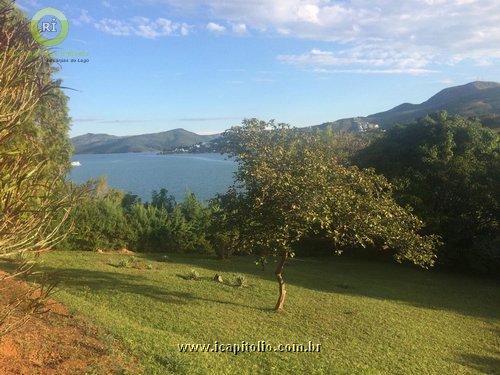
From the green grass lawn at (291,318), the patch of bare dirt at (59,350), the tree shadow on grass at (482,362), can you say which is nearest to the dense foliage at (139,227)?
the green grass lawn at (291,318)

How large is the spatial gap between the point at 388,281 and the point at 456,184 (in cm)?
766

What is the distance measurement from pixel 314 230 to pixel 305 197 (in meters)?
1.47

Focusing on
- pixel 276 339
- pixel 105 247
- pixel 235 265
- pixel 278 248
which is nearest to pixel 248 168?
pixel 278 248

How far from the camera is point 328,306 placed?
1539 cm

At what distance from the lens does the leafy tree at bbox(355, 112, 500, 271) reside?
2466 cm

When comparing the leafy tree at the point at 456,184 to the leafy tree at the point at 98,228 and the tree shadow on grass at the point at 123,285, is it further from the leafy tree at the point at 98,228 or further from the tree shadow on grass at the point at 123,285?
the leafy tree at the point at 98,228

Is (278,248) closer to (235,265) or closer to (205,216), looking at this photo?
(235,265)

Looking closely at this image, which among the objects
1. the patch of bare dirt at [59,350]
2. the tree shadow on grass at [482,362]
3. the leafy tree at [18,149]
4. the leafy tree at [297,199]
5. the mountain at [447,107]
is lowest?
the tree shadow on grass at [482,362]

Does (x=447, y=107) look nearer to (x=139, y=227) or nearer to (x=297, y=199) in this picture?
(x=139, y=227)

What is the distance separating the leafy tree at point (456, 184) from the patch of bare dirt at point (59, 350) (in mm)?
20558

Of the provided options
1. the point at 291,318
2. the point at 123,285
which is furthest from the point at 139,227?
the point at 291,318

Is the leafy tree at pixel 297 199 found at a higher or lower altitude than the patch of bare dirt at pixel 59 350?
higher

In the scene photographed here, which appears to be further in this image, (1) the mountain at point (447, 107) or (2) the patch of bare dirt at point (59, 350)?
(1) the mountain at point (447, 107)

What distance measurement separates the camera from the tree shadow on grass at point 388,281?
1830 cm
